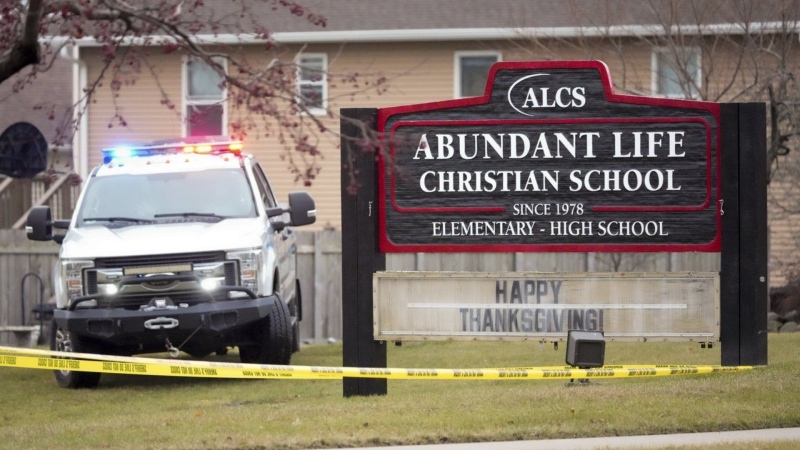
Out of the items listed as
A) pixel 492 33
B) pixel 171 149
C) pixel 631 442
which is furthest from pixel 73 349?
pixel 492 33

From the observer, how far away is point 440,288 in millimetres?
9953

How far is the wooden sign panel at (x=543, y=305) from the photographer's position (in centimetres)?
987

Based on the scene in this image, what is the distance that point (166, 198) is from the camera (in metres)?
12.5

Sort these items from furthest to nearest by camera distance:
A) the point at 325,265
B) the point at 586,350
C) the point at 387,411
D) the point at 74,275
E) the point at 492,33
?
the point at 492,33
the point at 325,265
the point at 74,275
the point at 586,350
the point at 387,411

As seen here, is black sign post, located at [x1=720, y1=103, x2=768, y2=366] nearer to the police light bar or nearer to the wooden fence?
the police light bar

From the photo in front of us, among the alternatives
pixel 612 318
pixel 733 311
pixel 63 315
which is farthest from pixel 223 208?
pixel 733 311

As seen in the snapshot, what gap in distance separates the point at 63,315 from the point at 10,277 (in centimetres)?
819

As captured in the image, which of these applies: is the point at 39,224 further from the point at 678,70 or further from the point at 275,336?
the point at 678,70

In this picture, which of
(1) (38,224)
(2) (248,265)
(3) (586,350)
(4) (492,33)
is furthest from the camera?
(4) (492,33)

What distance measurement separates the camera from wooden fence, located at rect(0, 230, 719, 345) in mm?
19250

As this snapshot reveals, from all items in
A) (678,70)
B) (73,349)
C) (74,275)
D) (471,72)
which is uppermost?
(471,72)

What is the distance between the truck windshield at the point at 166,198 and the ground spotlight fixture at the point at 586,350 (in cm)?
424

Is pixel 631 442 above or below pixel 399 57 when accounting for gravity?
below

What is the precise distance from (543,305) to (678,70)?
318 inches
